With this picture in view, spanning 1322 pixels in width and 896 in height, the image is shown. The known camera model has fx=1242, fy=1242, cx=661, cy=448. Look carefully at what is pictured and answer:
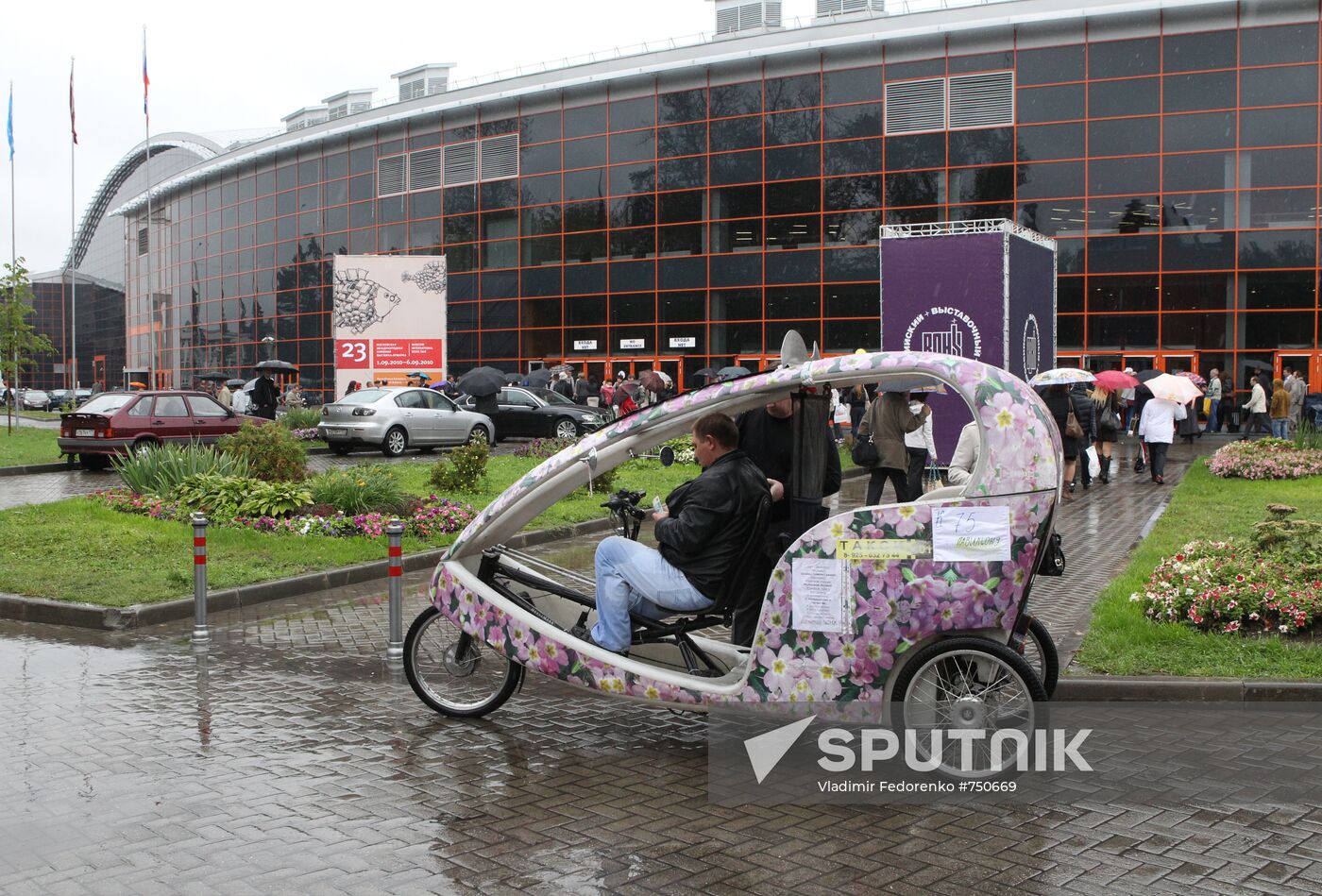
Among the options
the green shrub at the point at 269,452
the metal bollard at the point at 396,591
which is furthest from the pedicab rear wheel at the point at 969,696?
the green shrub at the point at 269,452

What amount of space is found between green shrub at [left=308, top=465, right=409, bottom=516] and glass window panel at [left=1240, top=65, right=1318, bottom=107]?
3064cm

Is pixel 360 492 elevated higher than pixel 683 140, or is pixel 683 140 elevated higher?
pixel 683 140

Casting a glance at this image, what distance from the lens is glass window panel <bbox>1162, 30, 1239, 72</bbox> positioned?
3538 centimetres

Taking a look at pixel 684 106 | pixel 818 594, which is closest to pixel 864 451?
pixel 818 594

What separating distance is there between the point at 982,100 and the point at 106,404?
27.2 m

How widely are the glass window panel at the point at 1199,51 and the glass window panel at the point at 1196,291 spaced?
598 cm

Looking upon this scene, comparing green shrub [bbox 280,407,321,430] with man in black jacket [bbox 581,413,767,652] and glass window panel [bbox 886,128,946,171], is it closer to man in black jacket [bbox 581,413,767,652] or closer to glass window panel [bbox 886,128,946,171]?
glass window panel [bbox 886,128,946,171]

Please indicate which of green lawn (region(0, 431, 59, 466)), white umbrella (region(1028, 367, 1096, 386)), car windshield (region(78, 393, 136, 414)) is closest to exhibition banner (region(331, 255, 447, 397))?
green lawn (region(0, 431, 59, 466))

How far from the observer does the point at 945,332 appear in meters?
18.7

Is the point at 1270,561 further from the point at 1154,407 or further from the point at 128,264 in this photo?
the point at 128,264

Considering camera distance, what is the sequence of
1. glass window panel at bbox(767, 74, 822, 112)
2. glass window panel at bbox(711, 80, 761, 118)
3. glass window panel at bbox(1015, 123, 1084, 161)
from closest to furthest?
glass window panel at bbox(1015, 123, 1084, 161)
glass window panel at bbox(767, 74, 822, 112)
glass window panel at bbox(711, 80, 761, 118)

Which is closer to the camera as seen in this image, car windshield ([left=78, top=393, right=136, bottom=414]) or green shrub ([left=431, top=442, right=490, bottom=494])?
green shrub ([left=431, top=442, right=490, bottom=494])

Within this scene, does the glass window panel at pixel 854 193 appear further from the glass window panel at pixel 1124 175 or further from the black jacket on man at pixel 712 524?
the black jacket on man at pixel 712 524

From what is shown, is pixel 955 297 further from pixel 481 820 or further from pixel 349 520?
pixel 481 820
